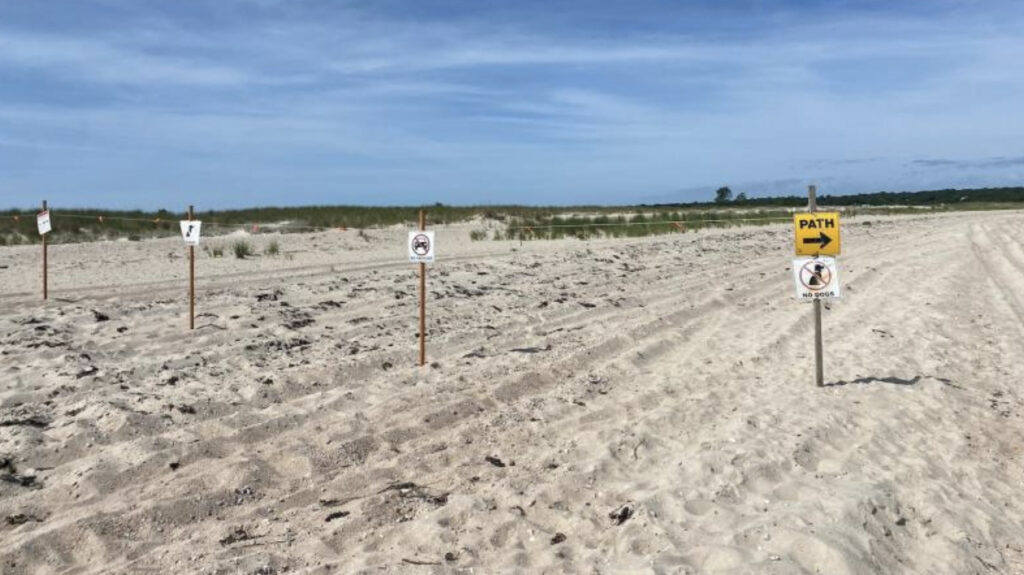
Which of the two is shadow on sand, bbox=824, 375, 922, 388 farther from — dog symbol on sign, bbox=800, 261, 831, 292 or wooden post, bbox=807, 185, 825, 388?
dog symbol on sign, bbox=800, 261, 831, 292

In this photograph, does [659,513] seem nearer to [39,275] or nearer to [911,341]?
[911,341]

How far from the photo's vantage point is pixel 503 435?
5.59m

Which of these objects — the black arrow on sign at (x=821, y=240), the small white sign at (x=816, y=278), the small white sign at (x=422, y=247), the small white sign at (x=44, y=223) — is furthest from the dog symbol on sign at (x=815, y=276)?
the small white sign at (x=44, y=223)

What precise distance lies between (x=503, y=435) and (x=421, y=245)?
2550mm

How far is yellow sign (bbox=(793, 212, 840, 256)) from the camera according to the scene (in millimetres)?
6469

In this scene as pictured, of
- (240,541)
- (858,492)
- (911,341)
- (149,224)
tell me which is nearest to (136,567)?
(240,541)

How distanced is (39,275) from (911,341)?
1352 cm

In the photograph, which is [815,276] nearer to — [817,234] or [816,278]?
[816,278]

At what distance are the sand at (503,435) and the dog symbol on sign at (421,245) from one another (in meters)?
1.01

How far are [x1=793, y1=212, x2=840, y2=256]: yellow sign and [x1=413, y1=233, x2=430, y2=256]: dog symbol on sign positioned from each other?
3197 millimetres

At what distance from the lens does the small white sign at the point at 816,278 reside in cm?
651

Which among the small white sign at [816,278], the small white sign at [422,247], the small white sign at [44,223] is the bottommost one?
the small white sign at [816,278]

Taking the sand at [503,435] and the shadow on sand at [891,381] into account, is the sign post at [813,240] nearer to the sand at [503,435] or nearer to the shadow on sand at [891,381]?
the shadow on sand at [891,381]

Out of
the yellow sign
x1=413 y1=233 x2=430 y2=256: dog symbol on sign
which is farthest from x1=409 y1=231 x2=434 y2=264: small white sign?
the yellow sign
